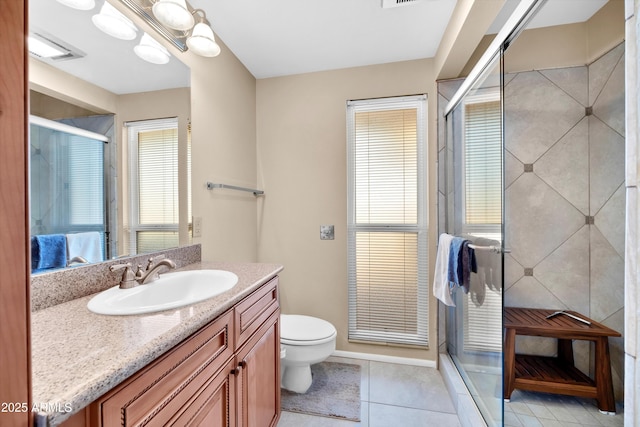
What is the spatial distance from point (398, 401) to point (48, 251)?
6.29 feet

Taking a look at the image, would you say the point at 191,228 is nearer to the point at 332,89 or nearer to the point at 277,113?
the point at 277,113

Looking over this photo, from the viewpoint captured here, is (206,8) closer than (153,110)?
No

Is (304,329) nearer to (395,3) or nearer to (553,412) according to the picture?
(553,412)

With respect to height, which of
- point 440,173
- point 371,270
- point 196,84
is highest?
point 196,84

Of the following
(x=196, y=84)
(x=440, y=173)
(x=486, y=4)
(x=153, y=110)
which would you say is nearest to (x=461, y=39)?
(x=486, y=4)

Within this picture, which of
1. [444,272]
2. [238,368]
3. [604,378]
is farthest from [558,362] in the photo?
[238,368]

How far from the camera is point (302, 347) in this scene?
5.26ft

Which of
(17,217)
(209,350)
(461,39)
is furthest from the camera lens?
(461,39)

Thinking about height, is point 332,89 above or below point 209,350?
above

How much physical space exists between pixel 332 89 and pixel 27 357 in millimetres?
2229

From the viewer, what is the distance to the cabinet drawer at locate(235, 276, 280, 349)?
1011 mm

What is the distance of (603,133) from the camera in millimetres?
1593

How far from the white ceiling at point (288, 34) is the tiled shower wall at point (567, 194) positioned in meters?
0.45

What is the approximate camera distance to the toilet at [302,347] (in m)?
1.61
